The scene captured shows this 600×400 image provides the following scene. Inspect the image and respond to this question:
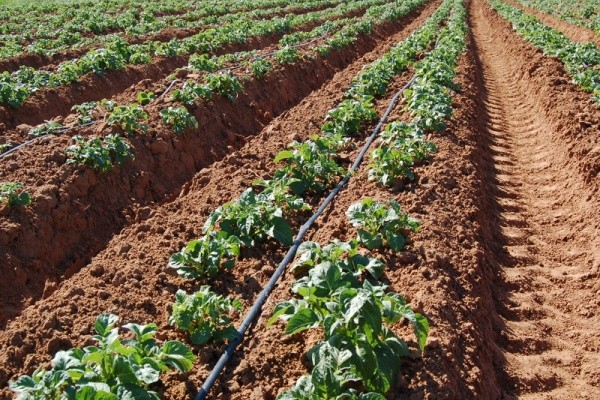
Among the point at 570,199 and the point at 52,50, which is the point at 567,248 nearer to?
the point at 570,199

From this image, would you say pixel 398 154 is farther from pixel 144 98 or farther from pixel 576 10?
pixel 576 10

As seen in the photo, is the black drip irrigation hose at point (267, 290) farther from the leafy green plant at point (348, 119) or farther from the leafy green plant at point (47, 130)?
the leafy green plant at point (47, 130)

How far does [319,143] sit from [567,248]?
3.25m

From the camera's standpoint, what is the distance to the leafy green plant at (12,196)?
22.0 feet

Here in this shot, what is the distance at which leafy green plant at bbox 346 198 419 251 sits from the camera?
540 centimetres

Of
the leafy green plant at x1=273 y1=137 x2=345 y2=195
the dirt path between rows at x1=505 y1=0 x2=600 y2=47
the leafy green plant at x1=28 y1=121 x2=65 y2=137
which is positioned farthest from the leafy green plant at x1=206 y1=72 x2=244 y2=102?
the dirt path between rows at x1=505 y1=0 x2=600 y2=47

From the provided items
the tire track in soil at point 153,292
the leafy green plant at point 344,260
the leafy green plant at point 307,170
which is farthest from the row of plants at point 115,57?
the leafy green plant at point 344,260

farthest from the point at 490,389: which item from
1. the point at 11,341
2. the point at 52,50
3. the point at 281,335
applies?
the point at 52,50

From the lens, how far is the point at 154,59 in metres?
14.2

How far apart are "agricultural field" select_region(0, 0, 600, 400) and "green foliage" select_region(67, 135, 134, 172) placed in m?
0.03

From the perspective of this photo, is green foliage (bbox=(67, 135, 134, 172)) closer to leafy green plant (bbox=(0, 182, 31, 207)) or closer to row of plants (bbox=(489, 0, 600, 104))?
leafy green plant (bbox=(0, 182, 31, 207))

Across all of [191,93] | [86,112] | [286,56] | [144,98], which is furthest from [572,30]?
[86,112]

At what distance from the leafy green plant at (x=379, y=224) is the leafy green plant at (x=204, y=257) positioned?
1174mm

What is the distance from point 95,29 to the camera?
1955cm
